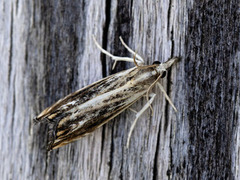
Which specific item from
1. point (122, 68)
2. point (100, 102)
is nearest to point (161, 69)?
point (122, 68)

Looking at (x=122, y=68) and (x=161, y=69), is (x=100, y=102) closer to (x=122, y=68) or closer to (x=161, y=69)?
(x=122, y=68)

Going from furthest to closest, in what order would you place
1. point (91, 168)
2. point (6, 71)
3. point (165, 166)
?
point (6, 71) < point (91, 168) < point (165, 166)

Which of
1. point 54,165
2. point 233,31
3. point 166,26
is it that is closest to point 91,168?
point 54,165

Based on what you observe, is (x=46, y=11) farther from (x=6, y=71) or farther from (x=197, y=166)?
(x=197, y=166)

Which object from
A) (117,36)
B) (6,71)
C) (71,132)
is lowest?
(71,132)

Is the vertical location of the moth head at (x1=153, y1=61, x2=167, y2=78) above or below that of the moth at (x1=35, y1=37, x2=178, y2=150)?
above
